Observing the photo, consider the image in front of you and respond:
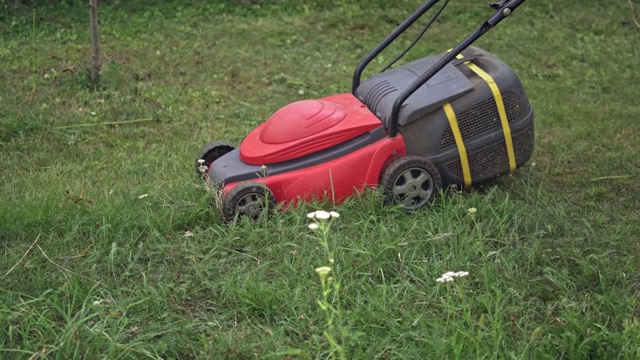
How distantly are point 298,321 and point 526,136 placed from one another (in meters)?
1.70

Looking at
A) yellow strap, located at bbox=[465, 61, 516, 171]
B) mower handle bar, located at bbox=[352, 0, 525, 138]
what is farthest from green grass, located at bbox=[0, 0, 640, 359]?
mower handle bar, located at bbox=[352, 0, 525, 138]

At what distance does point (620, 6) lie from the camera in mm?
7898

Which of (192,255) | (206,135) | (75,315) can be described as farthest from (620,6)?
(75,315)

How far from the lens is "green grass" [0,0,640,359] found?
2902mm

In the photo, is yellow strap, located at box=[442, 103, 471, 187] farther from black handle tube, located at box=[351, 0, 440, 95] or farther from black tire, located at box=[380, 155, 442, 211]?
black handle tube, located at box=[351, 0, 440, 95]

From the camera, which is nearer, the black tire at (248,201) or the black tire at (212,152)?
the black tire at (248,201)

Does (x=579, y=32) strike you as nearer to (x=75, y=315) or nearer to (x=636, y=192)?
(x=636, y=192)

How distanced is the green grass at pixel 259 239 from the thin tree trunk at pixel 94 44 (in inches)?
2.6

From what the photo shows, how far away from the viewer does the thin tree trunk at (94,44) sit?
5469 millimetres

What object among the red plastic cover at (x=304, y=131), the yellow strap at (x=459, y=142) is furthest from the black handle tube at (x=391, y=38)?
the yellow strap at (x=459, y=142)

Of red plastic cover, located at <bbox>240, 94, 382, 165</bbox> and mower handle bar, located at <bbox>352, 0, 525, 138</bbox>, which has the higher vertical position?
mower handle bar, located at <bbox>352, 0, 525, 138</bbox>

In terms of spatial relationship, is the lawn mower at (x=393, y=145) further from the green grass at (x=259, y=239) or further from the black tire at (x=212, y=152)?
the black tire at (x=212, y=152)

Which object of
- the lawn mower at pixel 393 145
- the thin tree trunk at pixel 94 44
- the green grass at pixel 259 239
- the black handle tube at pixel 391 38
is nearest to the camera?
the green grass at pixel 259 239

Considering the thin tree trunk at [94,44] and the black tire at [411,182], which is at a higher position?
the thin tree trunk at [94,44]
